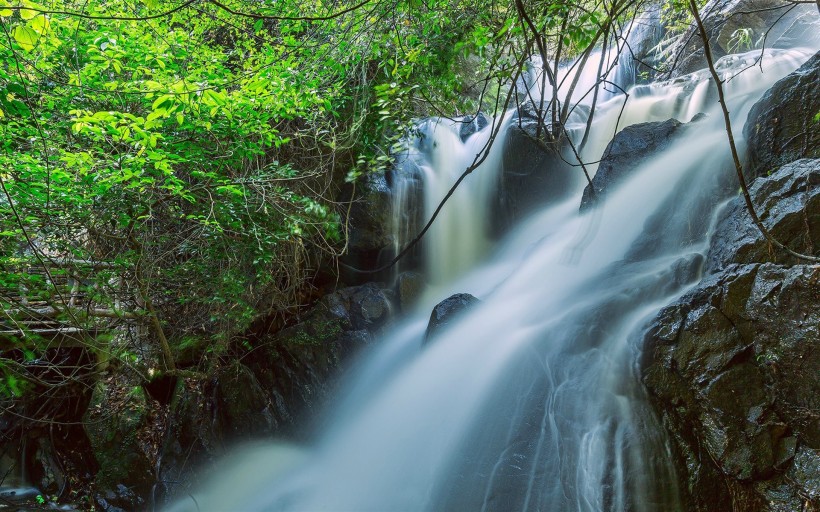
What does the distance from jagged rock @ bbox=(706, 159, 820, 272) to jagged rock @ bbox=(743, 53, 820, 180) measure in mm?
827

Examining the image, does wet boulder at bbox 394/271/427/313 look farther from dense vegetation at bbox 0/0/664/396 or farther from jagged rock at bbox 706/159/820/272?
jagged rock at bbox 706/159/820/272

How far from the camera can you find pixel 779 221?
3525mm

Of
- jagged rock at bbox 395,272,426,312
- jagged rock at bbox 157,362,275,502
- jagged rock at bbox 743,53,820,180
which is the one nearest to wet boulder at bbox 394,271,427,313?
jagged rock at bbox 395,272,426,312

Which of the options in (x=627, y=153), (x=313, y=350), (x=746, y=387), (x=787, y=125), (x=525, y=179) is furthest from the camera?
(x=525, y=179)

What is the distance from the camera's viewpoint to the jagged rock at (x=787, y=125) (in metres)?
4.45

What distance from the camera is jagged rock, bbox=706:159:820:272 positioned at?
11.3ft

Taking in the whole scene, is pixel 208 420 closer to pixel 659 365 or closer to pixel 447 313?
pixel 447 313

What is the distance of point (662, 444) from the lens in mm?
3062

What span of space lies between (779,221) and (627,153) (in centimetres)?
295

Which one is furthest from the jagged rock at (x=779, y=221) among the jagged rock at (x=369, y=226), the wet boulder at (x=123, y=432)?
the wet boulder at (x=123, y=432)

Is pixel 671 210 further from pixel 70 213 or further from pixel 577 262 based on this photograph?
pixel 70 213

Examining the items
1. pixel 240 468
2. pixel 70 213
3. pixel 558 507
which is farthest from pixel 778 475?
pixel 70 213

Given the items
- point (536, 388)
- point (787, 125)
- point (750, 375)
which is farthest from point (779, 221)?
point (536, 388)

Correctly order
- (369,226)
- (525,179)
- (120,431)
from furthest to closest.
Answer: (525,179) < (369,226) < (120,431)
